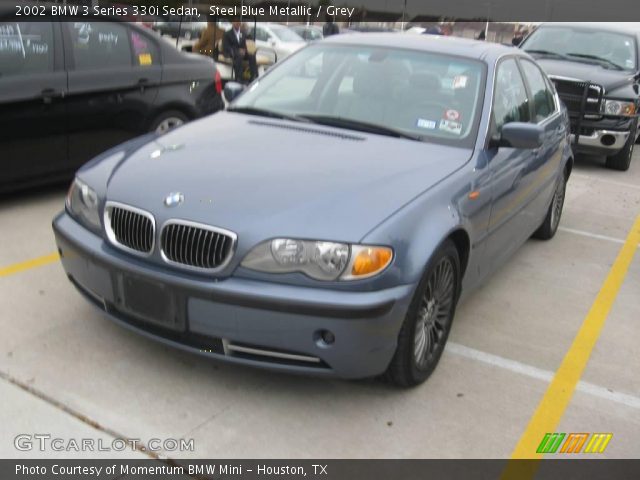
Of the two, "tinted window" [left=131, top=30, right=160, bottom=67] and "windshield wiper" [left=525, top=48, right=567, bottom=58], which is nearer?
"tinted window" [left=131, top=30, right=160, bottom=67]

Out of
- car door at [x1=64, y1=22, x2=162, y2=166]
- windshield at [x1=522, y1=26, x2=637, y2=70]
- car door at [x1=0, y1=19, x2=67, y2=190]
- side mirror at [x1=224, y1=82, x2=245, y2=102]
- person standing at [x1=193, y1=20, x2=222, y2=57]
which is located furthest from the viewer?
person standing at [x1=193, y1=20, x2=222, y2=57]

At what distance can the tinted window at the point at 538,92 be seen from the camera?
4.89m

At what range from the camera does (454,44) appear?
4422 millimetres

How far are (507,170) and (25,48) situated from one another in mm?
3808

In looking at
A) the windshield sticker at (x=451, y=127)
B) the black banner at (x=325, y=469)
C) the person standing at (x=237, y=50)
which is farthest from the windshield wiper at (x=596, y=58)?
the black banner at (x=325, y=469)

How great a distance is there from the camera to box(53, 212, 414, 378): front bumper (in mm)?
2775

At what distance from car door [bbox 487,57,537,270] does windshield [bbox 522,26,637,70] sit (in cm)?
564

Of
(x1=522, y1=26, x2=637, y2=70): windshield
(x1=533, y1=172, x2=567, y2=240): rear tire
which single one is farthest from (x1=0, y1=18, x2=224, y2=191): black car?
(x1=522, y1=26, x2=637, y2=70): windshield

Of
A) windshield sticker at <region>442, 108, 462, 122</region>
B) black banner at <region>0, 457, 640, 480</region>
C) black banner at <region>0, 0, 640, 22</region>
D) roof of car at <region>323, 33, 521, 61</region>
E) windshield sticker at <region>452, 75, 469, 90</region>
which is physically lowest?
black banner at <region>0, 0, 640, 22</region>

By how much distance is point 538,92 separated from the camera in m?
5.07

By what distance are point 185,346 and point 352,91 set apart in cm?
195

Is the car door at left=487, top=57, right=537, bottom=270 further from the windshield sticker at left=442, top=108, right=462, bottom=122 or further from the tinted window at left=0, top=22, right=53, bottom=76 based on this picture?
the tinted window at left=0, top=22, right=53, bottom=76

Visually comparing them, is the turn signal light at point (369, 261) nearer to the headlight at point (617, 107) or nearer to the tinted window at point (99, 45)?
the tinted window at point (99, 45)

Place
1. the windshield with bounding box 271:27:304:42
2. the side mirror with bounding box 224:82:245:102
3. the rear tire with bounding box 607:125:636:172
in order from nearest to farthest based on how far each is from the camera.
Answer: the side mirror with bounding box 224:82:245:102 → the rear tire with bounding box 607:125:636:172 → the windshield with bounding box 271:27:304:42
